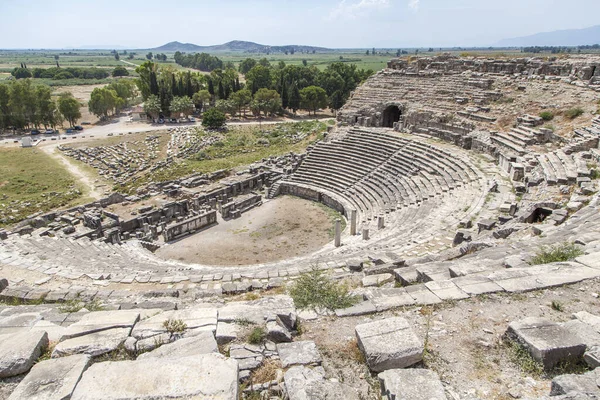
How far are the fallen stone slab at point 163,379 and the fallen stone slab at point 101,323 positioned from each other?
125cm

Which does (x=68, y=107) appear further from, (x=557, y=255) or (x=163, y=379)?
(x=557, y=255)

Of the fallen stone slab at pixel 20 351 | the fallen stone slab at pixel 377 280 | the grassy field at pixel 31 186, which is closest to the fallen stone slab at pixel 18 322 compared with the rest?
the fallen stone slab at pixel 20 351

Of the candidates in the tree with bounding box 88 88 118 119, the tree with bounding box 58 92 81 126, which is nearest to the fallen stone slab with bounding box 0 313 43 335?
the tree with bounding box 58 92 81 126

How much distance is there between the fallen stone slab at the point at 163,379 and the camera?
4.12m

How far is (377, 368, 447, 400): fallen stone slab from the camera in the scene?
163 inches

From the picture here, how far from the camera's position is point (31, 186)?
28.4 m

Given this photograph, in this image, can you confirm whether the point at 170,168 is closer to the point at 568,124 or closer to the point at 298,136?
the point at 298,136

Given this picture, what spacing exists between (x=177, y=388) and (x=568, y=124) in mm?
24627

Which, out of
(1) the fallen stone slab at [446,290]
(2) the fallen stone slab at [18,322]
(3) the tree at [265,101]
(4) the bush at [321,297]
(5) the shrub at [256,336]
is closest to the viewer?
(5) the shrub at [256,336]

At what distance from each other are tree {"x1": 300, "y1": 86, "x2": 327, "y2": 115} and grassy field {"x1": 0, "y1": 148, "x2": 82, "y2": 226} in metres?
34.5

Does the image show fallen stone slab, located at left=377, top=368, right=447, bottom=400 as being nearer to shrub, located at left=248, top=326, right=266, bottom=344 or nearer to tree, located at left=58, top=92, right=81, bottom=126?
shrub, located at left=248, top=326, right=266, bottom=344

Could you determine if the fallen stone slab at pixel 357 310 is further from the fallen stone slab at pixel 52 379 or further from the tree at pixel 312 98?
the tree at pixel 312 98

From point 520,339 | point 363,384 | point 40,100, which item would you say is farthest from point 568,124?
point 40,100

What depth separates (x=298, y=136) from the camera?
4178 cm
